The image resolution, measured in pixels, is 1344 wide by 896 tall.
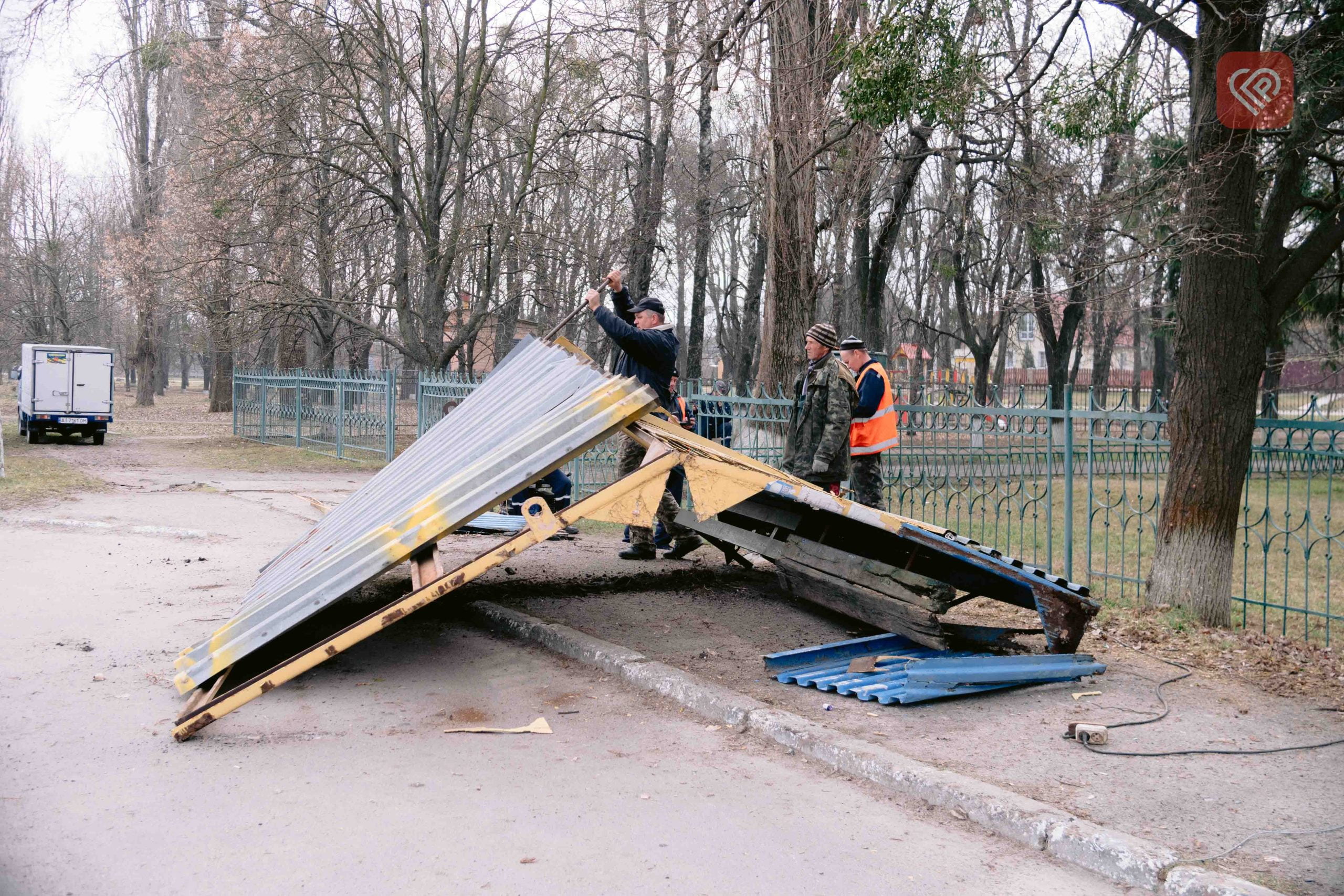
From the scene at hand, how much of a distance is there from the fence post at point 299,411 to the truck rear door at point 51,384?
5.20 metres

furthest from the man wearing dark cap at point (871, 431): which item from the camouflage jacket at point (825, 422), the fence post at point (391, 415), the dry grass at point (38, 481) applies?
the fence post at point (391, 415)

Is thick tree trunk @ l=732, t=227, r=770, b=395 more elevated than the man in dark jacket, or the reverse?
thick tree trunk @ l=732, t=227, r=770, b=395

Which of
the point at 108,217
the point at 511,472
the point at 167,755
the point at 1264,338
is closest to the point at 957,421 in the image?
the point at 1264,338

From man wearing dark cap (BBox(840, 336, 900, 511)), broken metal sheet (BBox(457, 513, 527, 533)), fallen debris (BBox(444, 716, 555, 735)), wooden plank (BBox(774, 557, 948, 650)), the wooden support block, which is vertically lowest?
fallen debris (BBox(444, 716, 555, 735))

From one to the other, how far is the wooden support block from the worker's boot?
13.4 ft

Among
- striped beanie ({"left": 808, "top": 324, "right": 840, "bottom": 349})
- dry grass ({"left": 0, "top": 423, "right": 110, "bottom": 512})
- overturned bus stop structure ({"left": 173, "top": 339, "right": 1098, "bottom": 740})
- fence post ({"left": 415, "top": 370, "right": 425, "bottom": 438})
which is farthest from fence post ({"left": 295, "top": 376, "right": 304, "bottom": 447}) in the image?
striped beanie ({"left": 808, "top": 324, "right": 840, "bottom": 349})

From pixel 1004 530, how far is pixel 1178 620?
24.2 feet

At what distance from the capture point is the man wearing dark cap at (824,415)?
764 cm

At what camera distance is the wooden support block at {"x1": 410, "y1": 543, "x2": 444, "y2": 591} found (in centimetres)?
477

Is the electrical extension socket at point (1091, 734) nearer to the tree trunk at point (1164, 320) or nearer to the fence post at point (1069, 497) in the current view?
the fence post at point (1069, 497)

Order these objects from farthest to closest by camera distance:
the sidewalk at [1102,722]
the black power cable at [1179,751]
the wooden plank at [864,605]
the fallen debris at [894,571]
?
1. the wooden plank at [864,605]
2. the fallen debris at [894,571]
3. the black power cable at [1179,751]
4. the sidewalk at [1102,722]

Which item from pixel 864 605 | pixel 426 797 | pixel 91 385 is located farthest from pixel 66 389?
pixel 426 797

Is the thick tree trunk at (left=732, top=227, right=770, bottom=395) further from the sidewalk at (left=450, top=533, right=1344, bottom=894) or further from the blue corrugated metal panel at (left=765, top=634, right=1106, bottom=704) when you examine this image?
the blue corrugated metal panel at (left=765, top=634, right=1106, bottom=704)

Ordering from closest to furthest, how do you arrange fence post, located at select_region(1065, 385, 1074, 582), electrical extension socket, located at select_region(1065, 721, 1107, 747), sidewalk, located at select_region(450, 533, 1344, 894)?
sidewalk, located at select_region(450, 533, 1344, 894)
electrical extension socket, located at select_region(1065, 721, 1107, 747)
fence post, located at select_region(1065, 385, 1074, 582)
